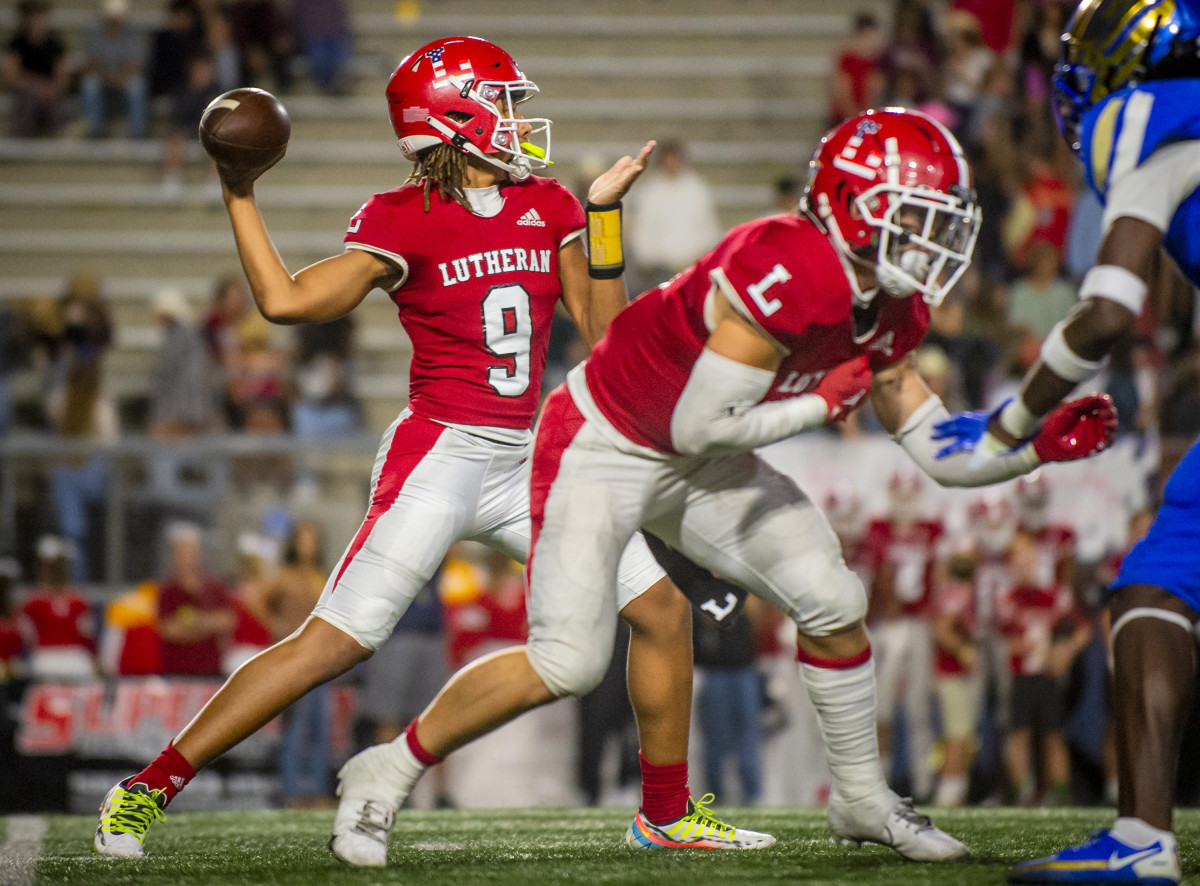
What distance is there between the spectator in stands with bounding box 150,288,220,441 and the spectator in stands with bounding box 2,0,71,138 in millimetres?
3594

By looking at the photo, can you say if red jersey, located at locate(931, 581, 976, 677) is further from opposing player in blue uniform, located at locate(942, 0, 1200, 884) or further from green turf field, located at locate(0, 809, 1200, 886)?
opposing player in blue uniform, located at locate(942, 0, 1200, 884)

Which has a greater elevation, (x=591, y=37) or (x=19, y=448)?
(x=591, y=37)

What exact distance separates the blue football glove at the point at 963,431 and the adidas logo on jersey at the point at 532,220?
1.20m

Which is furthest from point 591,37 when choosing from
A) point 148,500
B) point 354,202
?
point 148,500

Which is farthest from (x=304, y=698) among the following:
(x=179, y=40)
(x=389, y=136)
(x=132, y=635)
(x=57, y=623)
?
(x=179, y=40)

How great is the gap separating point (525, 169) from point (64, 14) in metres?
10.1

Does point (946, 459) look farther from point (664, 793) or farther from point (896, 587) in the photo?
point (896, 587)

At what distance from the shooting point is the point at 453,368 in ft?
12.8

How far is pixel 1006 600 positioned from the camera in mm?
7805

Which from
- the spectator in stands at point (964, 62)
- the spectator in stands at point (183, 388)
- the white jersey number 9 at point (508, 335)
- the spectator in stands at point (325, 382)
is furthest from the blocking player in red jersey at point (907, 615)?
the white jersey number 9 at point (508, 335)

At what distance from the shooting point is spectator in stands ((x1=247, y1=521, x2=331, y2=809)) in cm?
752

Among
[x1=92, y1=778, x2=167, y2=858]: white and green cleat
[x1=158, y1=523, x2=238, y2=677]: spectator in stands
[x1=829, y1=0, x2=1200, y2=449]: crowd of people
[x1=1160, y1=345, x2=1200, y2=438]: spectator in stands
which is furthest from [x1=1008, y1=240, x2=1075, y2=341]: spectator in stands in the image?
[x1=92, y1=778, x2=167, y2=858]: white and green cleat

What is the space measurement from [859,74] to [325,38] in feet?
13.7

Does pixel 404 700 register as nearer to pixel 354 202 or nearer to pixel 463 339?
pixel 463 339
